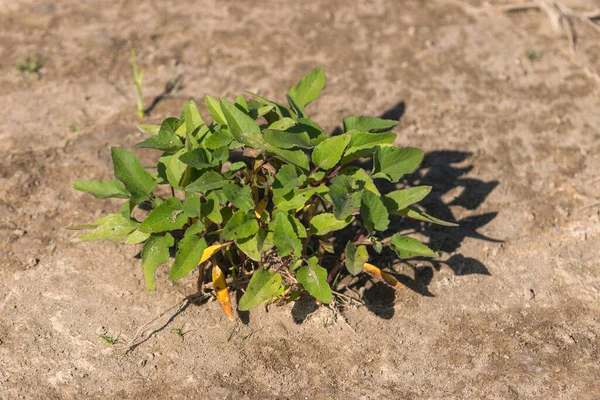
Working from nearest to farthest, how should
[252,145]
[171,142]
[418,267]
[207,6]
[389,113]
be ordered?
1. [252,145]
2. [171,142]
3. [418,267]
4. [389,113]
5. [207,6]

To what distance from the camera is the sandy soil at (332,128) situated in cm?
264

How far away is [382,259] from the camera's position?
3.11 m

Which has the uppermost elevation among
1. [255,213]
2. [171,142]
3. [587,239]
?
[171,142]

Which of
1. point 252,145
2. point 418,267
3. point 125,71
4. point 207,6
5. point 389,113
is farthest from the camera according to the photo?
point 207,6

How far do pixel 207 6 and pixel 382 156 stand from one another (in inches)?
98.3

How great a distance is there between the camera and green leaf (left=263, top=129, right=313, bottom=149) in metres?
2.46

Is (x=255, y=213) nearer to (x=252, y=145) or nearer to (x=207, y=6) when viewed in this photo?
(x=252, y=145)

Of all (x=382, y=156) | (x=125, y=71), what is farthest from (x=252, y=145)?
(x=125, y=71)

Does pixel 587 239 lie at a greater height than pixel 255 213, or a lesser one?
lesser

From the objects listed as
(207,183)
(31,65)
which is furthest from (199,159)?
(31,65)

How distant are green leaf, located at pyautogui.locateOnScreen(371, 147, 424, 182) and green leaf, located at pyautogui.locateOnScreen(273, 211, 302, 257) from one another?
1.26ft

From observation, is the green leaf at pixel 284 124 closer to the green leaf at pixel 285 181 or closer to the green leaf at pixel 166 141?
the green leaf at pixel 285 181

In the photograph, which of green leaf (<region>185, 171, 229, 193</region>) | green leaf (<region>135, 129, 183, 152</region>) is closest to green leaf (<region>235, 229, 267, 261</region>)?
green leaf (<region>185, 171, 229, 193</region>)

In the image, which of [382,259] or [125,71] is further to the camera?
[125,71]
